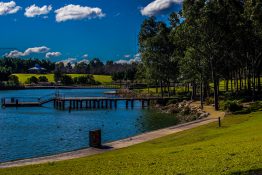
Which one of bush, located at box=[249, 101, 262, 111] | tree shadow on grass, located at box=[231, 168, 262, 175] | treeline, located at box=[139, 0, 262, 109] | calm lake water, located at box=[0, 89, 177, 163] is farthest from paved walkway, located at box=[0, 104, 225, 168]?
treeline, located at box=[139, 0, 262, 109]

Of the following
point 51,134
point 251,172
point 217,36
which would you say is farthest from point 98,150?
point 217,36

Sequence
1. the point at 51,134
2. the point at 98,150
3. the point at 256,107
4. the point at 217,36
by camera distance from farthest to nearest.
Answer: the point at 217,36 < the point at 256,107 < the point at 51,134 < the point at 98,150

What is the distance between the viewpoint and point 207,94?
293 feet

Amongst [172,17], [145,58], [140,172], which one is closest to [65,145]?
[140,172]

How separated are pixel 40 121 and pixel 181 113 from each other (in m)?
24.8

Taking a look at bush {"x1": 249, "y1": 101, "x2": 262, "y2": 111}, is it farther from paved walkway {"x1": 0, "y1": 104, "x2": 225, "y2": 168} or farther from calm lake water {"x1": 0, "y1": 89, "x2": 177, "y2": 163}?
calm lake water {"x1": 0, "y1": 89, "x2": 177, "y2": 163}

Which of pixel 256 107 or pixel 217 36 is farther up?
pixel 217 36

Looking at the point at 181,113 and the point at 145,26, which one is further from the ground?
the point at 145,26

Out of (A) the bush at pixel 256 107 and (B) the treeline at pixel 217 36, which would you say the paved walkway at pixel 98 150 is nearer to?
(A) the bush at pixel 256 107

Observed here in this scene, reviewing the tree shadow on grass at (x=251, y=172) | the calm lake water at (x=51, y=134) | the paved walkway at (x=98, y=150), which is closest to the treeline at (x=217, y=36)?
the calm lake water at (x=51, y=134)

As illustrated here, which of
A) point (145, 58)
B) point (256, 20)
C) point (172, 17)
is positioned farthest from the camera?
point (145, 58)

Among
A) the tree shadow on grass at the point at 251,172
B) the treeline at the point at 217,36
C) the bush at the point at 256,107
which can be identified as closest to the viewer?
the tree shadow on grass at the point at 251,172

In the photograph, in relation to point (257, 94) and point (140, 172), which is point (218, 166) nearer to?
point (140, 172)

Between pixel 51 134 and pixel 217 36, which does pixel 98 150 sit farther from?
pixel 217 36
